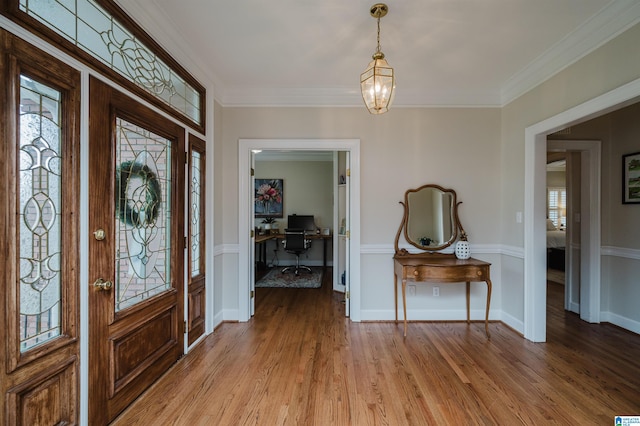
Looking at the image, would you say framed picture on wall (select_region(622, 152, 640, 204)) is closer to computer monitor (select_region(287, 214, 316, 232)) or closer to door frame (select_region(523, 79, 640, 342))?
door frame (select_region(523, 79, 640, 342))

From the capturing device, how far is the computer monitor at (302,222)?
649 cm

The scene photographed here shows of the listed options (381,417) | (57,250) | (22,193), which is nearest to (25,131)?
(22,193)

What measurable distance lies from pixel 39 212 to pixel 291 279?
4.41 meters

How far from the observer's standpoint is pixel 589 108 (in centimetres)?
225

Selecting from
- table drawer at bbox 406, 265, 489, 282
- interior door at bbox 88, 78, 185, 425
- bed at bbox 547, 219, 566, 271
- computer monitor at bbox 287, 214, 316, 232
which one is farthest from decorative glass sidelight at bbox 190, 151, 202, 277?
bed at bbox 547, 219, 566, 271

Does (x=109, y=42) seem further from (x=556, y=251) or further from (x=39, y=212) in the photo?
(x=556, y=251)

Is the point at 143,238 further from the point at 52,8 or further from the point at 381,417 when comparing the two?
the point at 381,417

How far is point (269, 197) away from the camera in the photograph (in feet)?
22.2

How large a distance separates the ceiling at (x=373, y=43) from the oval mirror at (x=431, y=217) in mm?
1052

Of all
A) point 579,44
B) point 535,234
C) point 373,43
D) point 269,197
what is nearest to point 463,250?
point 535,234

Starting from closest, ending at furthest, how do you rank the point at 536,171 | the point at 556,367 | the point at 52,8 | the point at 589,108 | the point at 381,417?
1. the point at 52,8
2. the point at 381,417
3. the point at 589,108
4. the point at 556,367
5. the point at 536,171

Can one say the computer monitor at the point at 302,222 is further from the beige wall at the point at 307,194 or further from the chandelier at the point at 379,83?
the chandelier at the point at 379,83

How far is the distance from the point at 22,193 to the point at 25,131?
0.28 metres

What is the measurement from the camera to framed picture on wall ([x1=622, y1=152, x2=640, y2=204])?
10.2 feet
